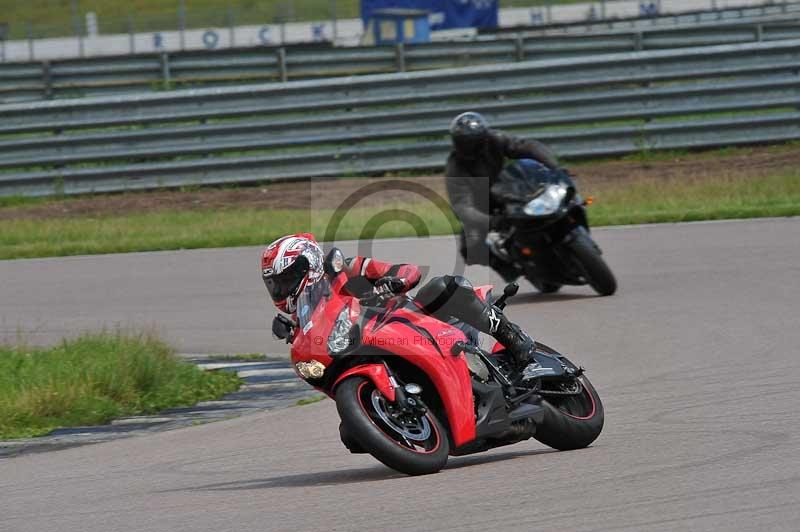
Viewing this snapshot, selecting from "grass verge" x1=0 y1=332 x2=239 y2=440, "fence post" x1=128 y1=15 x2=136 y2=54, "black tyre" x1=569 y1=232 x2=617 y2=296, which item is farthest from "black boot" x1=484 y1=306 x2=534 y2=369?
"fence post" x1=128 y1=15 x2=136 y2=54

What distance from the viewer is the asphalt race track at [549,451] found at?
5.04m

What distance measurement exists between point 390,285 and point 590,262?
5.64 metres

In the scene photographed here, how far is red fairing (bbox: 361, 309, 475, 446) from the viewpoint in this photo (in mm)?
5762

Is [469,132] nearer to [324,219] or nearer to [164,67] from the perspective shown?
[324,219]

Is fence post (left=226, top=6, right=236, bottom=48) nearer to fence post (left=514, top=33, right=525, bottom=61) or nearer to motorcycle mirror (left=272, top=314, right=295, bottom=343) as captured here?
fence post (left=514, top=33, right=525, bottom=61)

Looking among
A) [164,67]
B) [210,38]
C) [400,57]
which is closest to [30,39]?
[210,38]

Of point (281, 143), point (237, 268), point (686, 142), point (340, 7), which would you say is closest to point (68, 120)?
point (281, 143)

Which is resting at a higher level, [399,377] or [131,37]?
[131,37]

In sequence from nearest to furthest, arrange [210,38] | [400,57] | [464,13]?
[400,57], [464,13], [210,38]

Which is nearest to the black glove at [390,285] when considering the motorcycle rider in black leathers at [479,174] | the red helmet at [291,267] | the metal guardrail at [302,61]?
the red helmet at [291,267]

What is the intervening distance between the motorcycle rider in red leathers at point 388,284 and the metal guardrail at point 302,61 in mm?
15977

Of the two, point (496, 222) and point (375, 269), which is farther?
point (496, 222)

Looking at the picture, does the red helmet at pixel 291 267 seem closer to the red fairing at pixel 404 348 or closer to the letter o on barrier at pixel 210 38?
the red fairing at pixel 404 348

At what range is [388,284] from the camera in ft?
18.9
